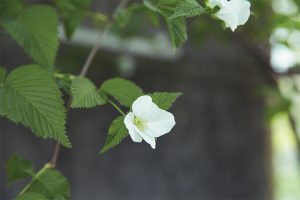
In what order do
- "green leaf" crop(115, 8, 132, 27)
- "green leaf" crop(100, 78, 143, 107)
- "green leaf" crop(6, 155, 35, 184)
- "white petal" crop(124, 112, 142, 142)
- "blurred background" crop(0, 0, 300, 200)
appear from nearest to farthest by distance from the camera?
1. "white petal" crop(124, 112, 142, 142)
2. "green leaf" crop(100, 78, 143, 107)
3. "green leaf" crop(6, 155, 35, 184)
4. "green leaf" crop(115, 8, 132, 27)
5. "blurred background" crop(0, 0, 300, 200)

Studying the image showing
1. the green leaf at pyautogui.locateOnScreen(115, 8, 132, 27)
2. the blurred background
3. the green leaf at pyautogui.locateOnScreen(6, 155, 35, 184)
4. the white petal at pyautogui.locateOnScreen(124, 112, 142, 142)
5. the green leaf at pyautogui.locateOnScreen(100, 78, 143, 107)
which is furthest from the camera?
the blurred background

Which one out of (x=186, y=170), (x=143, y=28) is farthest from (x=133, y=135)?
(x=186, y=170)

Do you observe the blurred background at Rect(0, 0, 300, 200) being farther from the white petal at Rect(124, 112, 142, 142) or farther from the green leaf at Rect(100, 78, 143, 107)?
the white petal at Rect(124, 112, 142, 142)

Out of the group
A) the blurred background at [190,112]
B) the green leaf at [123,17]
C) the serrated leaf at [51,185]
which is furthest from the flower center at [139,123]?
the blurred background at [190,112]

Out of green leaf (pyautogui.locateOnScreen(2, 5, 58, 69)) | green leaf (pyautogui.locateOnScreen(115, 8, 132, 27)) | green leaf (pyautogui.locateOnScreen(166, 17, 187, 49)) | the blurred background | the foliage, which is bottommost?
the blurred background

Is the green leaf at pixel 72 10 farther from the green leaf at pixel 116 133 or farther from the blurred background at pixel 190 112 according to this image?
the blurred background at pixel 190 112

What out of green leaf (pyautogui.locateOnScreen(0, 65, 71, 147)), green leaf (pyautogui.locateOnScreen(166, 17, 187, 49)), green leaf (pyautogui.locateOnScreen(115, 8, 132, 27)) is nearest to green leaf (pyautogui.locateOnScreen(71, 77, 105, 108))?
green leaf (pyautogui.locateOnScreen(0, 65, 71, 147))

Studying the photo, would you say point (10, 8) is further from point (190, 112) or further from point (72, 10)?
point (190, 112)
